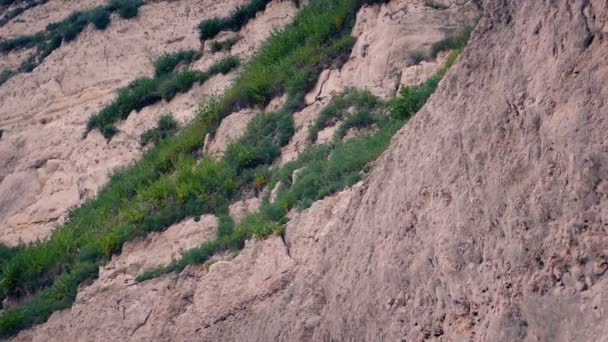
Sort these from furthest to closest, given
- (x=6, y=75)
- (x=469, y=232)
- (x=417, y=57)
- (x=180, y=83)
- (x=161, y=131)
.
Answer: (x=6, y=75), (x=180, y=83), (x=161, y=131), (x=417, y=57), (x=469, y=232)

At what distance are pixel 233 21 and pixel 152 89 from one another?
2.61 metres

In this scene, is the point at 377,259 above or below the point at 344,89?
above

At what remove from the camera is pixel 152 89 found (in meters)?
21.5

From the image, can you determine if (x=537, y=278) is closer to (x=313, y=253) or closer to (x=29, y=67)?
(x=313, y=253)

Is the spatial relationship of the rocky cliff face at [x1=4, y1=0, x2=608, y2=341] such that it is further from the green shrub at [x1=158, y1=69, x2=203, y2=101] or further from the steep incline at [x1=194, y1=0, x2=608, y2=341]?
the green shrub at [x1=158, y1=69, x2=203, y2=101]

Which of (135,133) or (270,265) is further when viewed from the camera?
(135,133)

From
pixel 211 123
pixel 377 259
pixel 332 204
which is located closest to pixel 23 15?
pixel 211 123

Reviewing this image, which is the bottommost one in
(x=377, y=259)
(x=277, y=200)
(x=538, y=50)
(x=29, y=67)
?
(x=29, y=67)

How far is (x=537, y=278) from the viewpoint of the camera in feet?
24.2

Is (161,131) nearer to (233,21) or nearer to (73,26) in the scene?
(233,21)

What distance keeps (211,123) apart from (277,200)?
4398 millimetres

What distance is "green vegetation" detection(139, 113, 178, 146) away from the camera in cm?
1970

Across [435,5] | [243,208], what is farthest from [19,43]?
[243,208]

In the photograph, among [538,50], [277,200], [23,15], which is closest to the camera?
[538,50]
